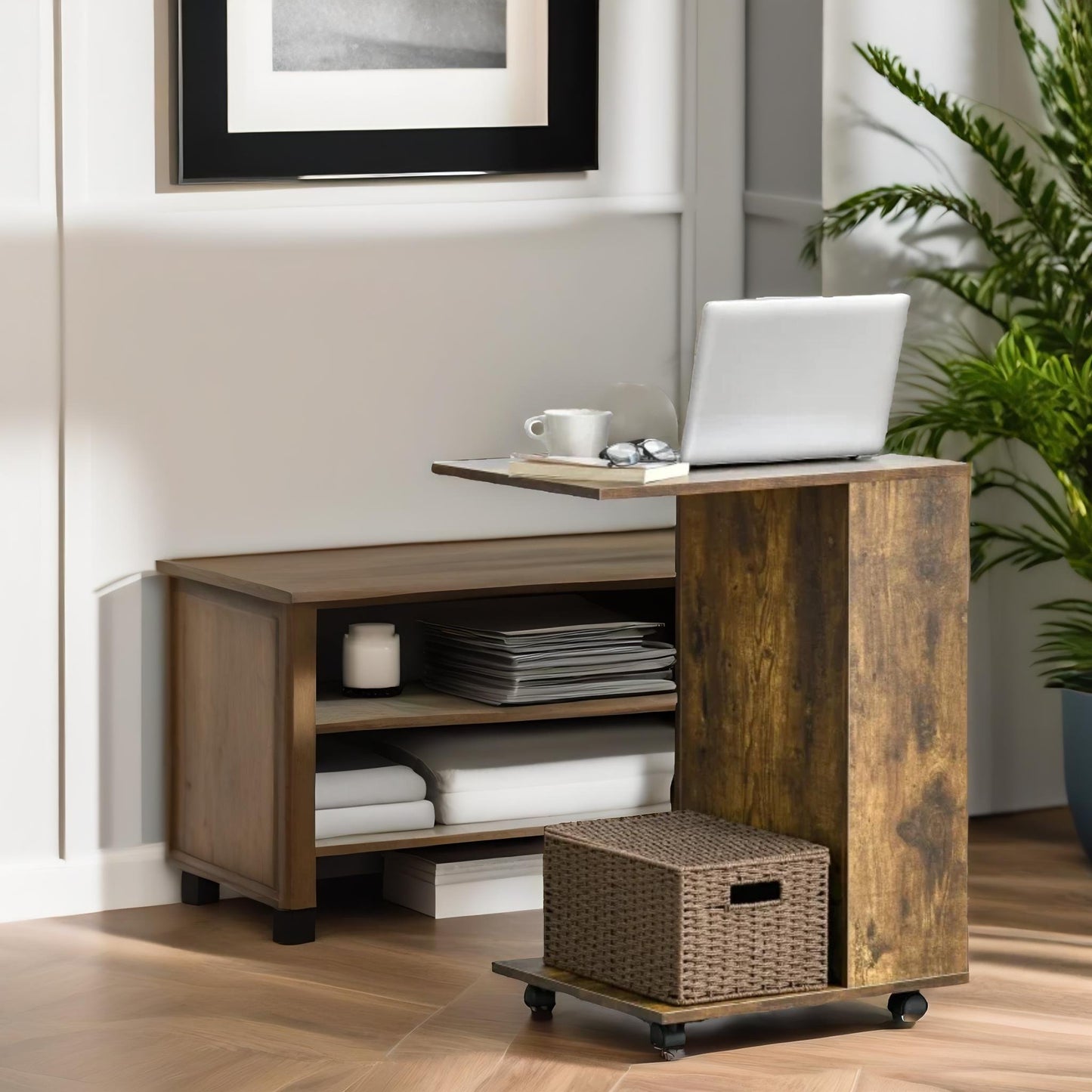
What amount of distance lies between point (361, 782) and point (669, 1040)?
914 mm

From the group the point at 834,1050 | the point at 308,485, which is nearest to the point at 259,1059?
the point at 834,1050

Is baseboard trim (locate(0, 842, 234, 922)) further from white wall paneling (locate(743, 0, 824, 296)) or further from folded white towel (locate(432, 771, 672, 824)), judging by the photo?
white wall paneling (locate(743, 0, 824, 296))

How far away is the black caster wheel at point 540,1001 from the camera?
3547mm

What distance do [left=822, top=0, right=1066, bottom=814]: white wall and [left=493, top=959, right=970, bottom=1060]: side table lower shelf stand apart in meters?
1.42

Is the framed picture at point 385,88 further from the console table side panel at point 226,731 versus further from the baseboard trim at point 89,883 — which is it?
the baseboard trim at point 89,883

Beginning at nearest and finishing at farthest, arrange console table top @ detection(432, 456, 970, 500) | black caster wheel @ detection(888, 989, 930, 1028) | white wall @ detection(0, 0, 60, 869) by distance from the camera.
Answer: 1. console table top @ detection(432, 456, 970, 500)
2. black caster wheel @ detection(888, 989, 930, 1028)
3. white wall @ detection(0, 0, 60, 869)

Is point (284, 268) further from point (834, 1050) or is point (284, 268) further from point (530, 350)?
point (834, 1050)

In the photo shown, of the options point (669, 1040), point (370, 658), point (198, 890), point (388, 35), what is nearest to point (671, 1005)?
point (669, 1040)

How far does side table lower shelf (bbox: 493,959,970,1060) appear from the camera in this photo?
333 cm

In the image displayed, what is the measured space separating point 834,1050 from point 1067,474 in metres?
1.49

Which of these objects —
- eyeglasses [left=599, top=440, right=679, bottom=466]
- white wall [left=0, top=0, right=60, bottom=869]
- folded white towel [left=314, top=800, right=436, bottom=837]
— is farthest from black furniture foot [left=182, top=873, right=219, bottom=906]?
eyeglasses [left=599, top=440, right=679, bottom=466]

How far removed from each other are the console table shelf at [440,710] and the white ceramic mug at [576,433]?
87cm

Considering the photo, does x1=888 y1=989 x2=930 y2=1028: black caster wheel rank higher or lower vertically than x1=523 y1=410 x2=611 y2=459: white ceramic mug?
lower

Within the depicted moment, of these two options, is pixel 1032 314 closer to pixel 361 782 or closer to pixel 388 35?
pixel 388 35
